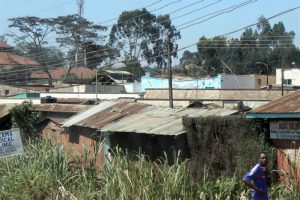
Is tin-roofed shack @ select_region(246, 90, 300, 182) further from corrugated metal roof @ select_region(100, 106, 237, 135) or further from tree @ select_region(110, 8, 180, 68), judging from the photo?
tree @ select_region(110, 8, 180, 68)

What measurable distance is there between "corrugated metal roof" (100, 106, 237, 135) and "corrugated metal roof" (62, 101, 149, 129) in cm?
62

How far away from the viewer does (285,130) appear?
1114 centimetres

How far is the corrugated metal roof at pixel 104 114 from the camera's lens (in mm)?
17531

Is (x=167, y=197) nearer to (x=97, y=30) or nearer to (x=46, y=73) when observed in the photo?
(x=97, y=30)

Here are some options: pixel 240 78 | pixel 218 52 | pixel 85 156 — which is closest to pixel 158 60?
pixel 218 52

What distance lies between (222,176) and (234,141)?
2.52ft

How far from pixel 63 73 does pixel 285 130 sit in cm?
7710

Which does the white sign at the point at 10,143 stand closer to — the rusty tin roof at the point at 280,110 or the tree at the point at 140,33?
the rusty tin roof at the point at 280,110

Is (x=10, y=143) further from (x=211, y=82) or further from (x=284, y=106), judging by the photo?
(x=211, y=82)

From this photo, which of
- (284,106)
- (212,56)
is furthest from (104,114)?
(212,56)

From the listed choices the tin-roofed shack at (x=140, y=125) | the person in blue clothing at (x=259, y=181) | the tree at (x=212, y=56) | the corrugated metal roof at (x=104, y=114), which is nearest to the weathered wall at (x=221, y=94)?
the corrugated metal roof at (x=104, y=114)

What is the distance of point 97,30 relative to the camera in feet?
242

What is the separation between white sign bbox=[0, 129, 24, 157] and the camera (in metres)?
13.1

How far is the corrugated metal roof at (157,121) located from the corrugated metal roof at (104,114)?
24.6 inches
